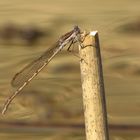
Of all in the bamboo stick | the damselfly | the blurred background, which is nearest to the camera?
the bamboo stick

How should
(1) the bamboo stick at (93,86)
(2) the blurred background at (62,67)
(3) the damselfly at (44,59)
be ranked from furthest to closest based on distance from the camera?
(2) the blurred background at (62,67) < (3) the damselfly at (44,59) < (1) the bamboo stick at (93,86)

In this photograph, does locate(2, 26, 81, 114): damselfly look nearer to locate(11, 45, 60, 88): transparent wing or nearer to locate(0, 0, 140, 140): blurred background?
locate(11, 45, 60, 88): transparent wing

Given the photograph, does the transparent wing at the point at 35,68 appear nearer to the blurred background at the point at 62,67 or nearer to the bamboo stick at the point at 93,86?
the bamboo stick at the point at 93,86

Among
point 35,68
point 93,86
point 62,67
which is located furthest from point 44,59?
point 62,67

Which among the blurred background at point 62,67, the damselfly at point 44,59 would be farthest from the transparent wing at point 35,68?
the blurred background at point 62,67

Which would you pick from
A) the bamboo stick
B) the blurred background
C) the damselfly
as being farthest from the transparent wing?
the blurred background

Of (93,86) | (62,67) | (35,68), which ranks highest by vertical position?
(62,67)

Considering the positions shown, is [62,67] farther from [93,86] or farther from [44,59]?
[93,86]

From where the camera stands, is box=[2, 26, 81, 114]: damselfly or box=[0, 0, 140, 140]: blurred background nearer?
box=[2, 26, 81, 114]: damselfly

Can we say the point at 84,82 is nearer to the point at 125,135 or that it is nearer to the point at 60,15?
the point at 125,135
